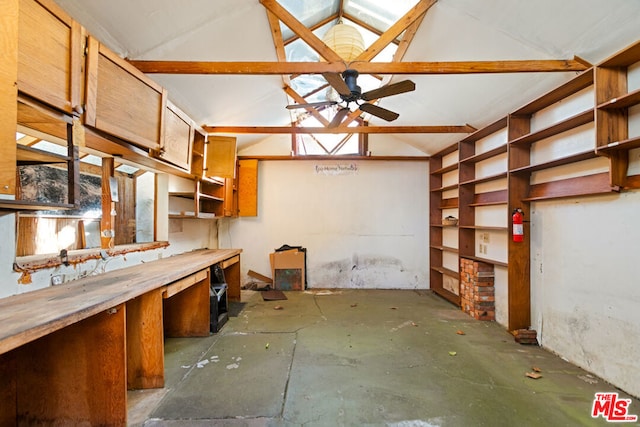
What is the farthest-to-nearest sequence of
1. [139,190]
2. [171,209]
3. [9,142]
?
[171,209], [139,190], [9,142]

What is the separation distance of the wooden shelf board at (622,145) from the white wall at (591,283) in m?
0.36

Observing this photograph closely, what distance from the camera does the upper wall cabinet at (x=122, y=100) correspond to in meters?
1.67

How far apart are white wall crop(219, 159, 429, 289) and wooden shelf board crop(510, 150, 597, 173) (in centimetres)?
244

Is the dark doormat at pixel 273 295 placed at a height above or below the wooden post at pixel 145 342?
below

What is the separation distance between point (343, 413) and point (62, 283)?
2202 millimetres

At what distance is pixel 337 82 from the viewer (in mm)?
2215

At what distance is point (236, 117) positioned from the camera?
13.1 ft

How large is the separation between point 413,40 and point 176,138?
2716mm

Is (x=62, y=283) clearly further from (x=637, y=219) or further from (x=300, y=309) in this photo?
(x=637, y=219)

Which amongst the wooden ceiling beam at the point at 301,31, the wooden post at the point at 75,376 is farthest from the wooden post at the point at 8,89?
the wooden ceiling beam at the point at 301,31

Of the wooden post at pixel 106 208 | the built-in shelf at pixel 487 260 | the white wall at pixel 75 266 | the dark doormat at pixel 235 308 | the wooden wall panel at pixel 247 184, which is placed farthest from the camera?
the wooden wall panel at pixel 247 184

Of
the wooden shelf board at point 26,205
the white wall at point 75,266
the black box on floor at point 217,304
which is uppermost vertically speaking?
the wooden shelf board at point 26,205

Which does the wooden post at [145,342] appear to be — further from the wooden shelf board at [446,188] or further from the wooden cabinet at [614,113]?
the wooden shelf board at [446,188]

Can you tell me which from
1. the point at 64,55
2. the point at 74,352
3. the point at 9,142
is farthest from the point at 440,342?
the point at 64,55
